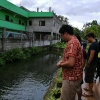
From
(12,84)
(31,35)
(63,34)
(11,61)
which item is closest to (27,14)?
(31,35)

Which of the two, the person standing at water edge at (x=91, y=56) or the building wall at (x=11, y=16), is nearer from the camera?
the person standing at water edge at (x=91, y=56)

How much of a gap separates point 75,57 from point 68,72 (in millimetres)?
279

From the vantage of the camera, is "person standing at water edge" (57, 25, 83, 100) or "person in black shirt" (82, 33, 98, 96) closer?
"person standing at water edge" (57, 25, 83, 100)

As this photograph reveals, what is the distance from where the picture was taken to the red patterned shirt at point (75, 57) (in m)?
2.78

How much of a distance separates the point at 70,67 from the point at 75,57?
18 centimetres

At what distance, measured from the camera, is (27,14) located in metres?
31.7

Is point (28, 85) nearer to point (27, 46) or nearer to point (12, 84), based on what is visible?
point (12, 84)

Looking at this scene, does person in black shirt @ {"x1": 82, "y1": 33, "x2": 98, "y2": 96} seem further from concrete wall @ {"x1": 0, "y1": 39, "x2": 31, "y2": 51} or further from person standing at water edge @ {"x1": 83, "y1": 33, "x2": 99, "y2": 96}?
concrete wall @ {"x1": 0, "y1": 39, "x2": 31, "y2": 51}

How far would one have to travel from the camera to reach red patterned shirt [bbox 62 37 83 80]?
278 centimetres


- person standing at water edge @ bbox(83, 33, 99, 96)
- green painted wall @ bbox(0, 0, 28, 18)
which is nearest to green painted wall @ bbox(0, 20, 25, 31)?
green painted wall @ bbox(0, 0, 28, 18)

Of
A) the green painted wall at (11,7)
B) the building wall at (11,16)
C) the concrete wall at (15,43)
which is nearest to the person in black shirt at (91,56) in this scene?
the concrete wall at (15,43)

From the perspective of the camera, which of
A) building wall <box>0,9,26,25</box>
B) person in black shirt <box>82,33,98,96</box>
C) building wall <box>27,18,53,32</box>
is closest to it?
person in black shirt <box>82,33,98,96</box>

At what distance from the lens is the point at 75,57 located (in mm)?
2787

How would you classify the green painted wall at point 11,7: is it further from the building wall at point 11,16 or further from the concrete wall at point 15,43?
the concrete wall at point 15,43
